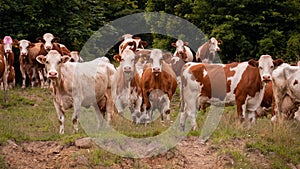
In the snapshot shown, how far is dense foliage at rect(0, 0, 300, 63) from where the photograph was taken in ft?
77.6

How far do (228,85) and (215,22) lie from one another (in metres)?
13.8

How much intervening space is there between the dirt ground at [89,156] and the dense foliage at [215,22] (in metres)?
12.8

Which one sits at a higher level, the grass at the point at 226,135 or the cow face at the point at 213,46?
the cow face at the point at 213,46

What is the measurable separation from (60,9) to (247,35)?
9124 mm

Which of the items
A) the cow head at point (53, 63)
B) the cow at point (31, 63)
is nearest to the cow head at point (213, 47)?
the cow at point (31, 63)

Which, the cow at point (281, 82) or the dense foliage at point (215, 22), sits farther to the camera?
the dense foliage at point (215, 22)

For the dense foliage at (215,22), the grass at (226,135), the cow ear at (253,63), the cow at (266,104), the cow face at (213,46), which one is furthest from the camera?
the cow face at (213,46)

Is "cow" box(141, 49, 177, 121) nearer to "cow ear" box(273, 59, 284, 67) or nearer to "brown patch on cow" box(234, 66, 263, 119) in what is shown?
"brown patch on cow" box(234, 66, 263, 119)

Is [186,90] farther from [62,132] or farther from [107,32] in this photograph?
[107,32]

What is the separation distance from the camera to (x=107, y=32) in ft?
90.4

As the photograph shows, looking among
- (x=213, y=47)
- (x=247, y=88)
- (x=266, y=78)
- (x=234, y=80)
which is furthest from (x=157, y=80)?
(x=213, y=47)

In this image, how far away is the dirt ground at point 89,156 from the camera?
10617 millimetres

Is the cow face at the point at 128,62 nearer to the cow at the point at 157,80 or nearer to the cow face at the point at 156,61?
the cow at the point at 157,80

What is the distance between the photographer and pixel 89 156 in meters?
10.7
